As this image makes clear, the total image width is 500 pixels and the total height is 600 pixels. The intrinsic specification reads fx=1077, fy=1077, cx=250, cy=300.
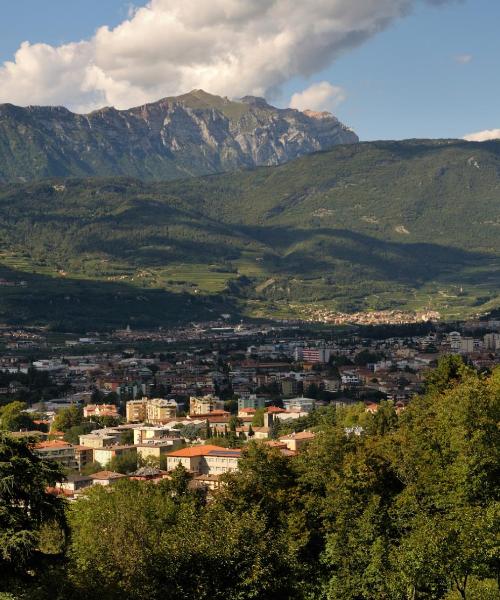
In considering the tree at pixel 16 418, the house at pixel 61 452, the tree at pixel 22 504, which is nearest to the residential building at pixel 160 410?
the tree at pixel 16 418

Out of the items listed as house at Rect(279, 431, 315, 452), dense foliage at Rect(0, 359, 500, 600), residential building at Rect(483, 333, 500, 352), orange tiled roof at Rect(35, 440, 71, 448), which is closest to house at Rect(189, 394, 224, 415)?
orange tiled roof at Rect(35, 440, 71, 448)

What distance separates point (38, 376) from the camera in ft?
483

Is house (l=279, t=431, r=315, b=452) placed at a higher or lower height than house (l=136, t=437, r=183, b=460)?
higher

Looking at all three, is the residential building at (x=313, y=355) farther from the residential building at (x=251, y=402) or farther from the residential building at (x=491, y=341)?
the residential building at (x=251, y=402)

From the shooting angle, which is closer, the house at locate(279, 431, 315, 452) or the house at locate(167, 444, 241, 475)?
the house at locate(167, 444, 241, 475)

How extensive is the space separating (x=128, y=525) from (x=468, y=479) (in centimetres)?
1169

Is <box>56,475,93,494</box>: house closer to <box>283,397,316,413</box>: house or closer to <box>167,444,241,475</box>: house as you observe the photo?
<box>167,444,241,475</box>: house

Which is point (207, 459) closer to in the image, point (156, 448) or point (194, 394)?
point (156, 448)

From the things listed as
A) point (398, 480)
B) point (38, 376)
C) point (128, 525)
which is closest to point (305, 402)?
point (38, 376)

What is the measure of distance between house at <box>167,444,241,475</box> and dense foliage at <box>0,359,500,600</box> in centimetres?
1775

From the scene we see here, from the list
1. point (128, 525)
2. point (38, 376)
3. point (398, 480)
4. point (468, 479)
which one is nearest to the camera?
point (128, 525)

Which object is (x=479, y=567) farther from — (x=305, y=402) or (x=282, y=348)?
(x=282, y=348)

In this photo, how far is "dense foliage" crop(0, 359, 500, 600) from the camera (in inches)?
1209

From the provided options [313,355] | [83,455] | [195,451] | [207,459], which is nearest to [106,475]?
[195,451]
